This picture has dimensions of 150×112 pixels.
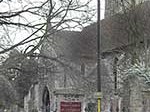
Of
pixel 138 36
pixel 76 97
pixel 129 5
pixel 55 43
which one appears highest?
pixel 129 5

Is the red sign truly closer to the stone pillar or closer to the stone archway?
the stone pillar

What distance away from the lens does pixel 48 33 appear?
21.5 meters

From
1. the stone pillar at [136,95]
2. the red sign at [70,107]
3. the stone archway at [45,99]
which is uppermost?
the stone archway at [45,99]

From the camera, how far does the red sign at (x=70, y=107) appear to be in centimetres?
2156

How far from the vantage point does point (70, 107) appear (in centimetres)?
2177

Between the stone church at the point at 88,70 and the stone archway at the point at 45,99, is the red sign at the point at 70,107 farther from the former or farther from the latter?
the stone archway at the point at 45,99

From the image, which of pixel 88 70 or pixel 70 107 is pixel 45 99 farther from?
pixel 70 107

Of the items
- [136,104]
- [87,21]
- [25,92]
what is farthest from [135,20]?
[25,92]

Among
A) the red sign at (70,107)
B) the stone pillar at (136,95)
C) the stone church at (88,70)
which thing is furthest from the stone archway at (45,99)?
the red sign at (70,107)

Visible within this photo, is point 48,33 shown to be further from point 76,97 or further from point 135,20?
point 135,20

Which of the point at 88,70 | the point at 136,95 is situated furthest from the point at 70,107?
the point at 88,70

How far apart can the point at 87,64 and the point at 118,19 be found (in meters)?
14.6

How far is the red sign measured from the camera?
21.6m

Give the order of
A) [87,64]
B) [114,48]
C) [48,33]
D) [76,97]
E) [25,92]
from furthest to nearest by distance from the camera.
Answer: [25,92] → [87,64] → [114,48] → [76,97] → [48,33]
